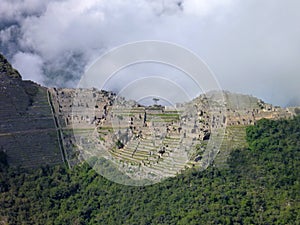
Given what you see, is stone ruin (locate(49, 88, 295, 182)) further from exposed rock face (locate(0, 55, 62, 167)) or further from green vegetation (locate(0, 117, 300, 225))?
green vegetation (locate(0, 117, 300, 225))

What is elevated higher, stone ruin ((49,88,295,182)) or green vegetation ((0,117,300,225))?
stone ruin ((49,88,295,182))

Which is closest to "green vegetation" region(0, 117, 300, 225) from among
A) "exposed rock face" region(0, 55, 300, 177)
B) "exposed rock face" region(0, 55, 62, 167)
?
"exposed rock face" region(0, 55, 300, 177)

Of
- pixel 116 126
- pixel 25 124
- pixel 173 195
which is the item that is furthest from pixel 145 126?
Result: pixel 25 124

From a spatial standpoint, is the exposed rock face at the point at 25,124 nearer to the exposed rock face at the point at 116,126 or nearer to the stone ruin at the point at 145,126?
the exposed rock face at the point at 116,126

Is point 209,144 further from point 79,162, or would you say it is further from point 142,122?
point 79,162

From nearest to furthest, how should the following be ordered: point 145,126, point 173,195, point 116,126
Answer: point 173,195, point 145,126, point 116,126

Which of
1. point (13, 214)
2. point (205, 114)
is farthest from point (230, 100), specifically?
point (13, 214)

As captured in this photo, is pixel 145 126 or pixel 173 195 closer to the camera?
pixel 173 195

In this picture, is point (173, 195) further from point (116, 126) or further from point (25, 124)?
point (25, 124)
